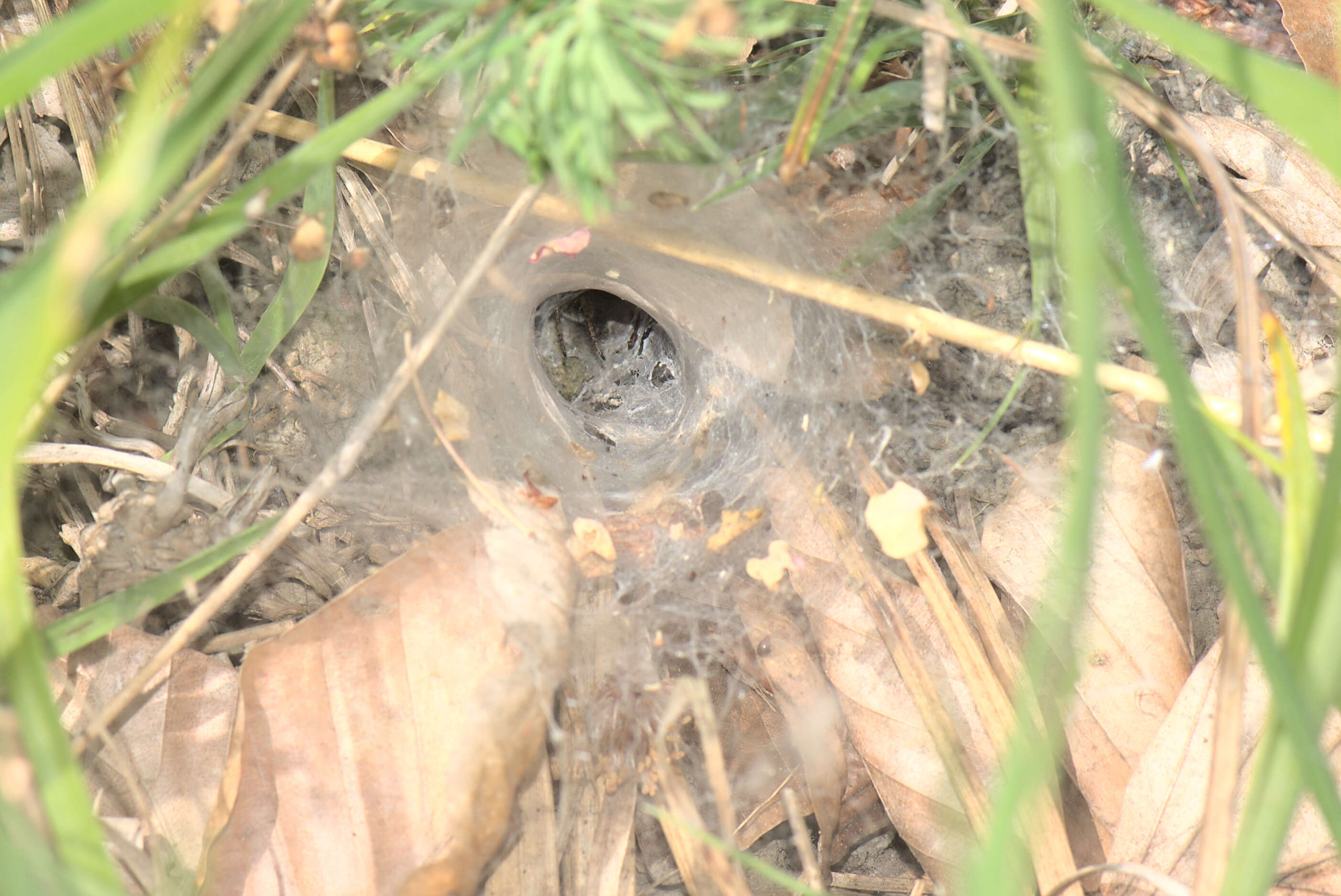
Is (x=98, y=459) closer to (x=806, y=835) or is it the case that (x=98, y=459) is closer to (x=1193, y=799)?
(x=806, y=835)

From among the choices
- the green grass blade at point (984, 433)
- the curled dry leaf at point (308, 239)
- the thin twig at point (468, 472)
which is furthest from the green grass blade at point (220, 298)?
the green grass blade at point (984, 433)

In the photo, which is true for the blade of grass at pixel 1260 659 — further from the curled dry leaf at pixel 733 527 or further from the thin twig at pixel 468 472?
the thin twig at pixel 468 472

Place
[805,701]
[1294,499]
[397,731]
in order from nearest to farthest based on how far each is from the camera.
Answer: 1. [1294,499]
2. [397,731]
3. [805,701]

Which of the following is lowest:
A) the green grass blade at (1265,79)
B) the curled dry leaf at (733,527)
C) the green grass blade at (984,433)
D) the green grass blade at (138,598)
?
the curled dry leaf at (733,527)

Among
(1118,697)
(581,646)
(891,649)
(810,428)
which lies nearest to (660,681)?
(581,646)

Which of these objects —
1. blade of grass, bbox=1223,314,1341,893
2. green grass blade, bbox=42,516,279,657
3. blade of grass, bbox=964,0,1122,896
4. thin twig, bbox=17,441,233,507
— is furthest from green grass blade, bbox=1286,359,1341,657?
thin twig, bbox=17,441,233,507

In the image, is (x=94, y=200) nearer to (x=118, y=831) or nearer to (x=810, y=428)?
(x=118, y=831)

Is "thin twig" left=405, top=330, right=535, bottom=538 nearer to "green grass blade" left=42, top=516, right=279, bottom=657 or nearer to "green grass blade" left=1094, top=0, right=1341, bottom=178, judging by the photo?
"green grass blade" left=42, top=516, right=279, bottom=657

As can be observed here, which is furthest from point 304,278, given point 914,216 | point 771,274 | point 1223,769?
point 1223,769
